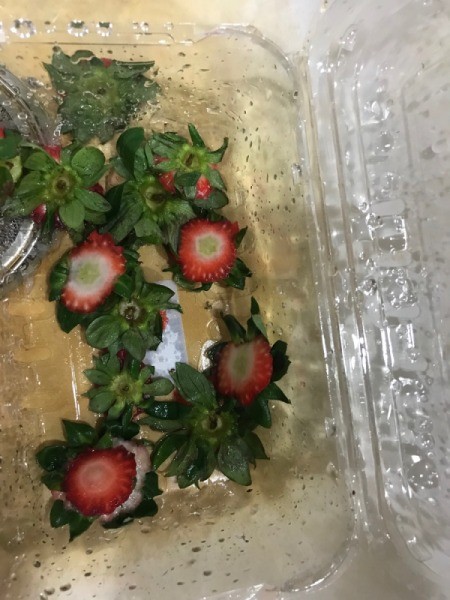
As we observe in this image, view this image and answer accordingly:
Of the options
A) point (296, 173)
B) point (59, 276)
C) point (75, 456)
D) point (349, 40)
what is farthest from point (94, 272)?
point (349, 40)

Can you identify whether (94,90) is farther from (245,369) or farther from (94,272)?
(245,369)

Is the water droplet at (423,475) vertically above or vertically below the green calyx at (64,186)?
below

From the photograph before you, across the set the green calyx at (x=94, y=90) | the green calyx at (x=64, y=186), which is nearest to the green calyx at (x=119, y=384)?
the green calyx at (x=64, y=186)

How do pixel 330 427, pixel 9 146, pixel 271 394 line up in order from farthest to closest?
pixel 330 427, pixel 271 394, pixel 9 146

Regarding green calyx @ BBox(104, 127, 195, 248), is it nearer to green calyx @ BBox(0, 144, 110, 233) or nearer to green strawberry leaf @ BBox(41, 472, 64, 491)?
green calyx @ BBox(0, 144, 110, 233)

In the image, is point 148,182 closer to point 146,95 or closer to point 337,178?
point 146,95

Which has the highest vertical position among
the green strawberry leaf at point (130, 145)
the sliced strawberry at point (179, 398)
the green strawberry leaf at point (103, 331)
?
the green strawberry leaf at point (130, 145)

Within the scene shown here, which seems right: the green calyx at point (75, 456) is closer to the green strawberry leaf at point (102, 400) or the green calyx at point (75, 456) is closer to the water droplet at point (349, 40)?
the green strawberry leaf at point (102, 400)
